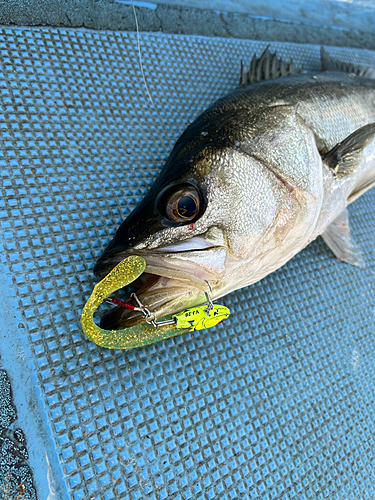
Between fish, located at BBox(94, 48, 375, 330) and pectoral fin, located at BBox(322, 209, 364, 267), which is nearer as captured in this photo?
fish, located at BBox(94, 48, 375, 330)

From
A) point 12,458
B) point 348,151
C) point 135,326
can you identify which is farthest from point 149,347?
point 348,151

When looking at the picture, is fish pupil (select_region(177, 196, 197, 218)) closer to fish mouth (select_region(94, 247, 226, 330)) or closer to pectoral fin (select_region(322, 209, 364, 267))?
fish mouth (select_region(94, 247, 226, 330))

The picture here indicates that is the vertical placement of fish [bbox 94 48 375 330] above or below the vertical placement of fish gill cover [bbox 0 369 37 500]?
above

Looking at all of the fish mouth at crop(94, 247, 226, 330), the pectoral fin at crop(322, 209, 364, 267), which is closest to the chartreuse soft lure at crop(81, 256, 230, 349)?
the fish mouth at crop(94, 247, 226, 330)

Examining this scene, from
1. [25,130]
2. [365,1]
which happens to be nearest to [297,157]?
[25,130]

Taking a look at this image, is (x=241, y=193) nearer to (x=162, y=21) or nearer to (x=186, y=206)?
(x=186, y=206)

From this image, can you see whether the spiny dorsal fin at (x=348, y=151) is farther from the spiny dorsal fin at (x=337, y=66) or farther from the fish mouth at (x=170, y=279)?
the spiny dorsal fin at (x=337, y=66)

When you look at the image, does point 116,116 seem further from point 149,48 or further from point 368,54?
point 368,54
